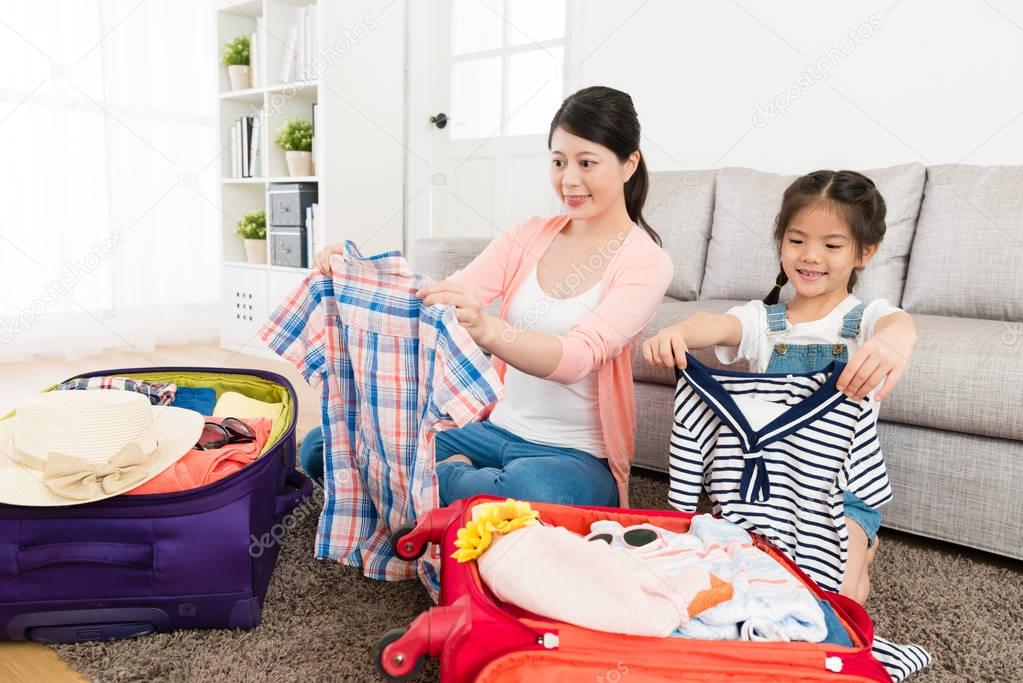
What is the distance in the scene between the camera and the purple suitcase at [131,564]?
997mm

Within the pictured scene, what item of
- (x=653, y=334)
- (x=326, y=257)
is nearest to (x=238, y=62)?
(x=653, y=334)

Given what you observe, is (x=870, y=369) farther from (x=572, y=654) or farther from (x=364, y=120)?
(x=364, y=120)

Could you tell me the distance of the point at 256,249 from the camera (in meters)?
3.32

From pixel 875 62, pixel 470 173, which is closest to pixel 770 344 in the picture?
pixel 875 62

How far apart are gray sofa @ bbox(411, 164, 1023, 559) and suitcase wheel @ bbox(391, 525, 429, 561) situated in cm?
88

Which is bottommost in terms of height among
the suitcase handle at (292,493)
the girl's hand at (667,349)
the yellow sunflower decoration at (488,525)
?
the suitcase handle at (292,493)

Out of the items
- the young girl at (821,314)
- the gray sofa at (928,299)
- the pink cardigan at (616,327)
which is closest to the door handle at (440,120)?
the gray sofa at (928,299)

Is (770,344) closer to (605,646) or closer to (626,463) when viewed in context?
(626,463)

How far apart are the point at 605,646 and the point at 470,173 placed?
2965mm

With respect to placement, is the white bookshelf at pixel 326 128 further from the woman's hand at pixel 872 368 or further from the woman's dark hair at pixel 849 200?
the woman's hand at pixel 872 368

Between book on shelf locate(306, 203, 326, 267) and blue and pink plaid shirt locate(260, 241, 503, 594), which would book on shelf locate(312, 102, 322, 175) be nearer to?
book on shelf locate(306, 203, 326, 267)

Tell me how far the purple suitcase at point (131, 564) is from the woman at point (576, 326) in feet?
1.13

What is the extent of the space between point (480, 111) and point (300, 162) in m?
0.85

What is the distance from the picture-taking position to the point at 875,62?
7.78 ft
